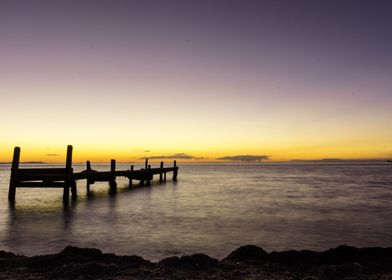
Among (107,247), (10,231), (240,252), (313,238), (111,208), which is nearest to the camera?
(240,252)

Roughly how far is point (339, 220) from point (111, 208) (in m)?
11.5

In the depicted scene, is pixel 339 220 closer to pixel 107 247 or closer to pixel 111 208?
pixel 107 247

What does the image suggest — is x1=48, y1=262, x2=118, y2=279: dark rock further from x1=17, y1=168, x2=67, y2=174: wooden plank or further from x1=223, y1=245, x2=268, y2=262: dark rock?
x1=17, y1=168, x2=67, y2=174: wooden plank

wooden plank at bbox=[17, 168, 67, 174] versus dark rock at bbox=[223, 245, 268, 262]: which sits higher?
wooden plank at bbox=[17, 168, 67, 174]

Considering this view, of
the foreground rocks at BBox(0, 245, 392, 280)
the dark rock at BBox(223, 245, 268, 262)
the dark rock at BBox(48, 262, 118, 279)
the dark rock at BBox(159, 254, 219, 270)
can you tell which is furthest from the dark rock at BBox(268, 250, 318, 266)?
the dark rock at BBox(48, 262, 118, 279)

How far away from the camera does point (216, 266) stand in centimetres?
605

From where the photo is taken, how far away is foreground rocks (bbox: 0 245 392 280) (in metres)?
5.50

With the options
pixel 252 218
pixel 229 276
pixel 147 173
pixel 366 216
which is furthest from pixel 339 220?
pixel 147 173

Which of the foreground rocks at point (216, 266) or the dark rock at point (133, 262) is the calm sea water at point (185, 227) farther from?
the foreground rocks at point (216, 266)

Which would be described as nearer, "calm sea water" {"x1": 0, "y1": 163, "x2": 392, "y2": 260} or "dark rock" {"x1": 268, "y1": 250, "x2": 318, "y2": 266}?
"dark rock" {"x1": 268, "y1": 250, "x2": 318, "y2": 266}

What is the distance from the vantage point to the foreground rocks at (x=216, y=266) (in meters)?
5.50

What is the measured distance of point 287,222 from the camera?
1395cm

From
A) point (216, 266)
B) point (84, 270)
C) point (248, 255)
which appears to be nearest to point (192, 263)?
point (216, 266)

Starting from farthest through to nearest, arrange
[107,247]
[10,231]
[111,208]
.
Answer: [111,208] → [10,231] → [107,247]
